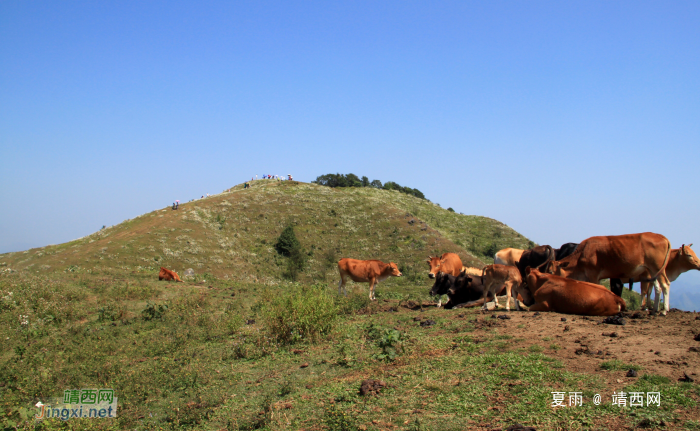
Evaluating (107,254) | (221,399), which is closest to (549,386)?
(221,399)

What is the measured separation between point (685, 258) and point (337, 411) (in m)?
9.98

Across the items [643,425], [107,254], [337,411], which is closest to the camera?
[643,425]

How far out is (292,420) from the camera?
622cm

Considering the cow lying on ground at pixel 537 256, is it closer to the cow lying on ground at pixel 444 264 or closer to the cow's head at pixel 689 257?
the cow lying on ground at pixel 444 264

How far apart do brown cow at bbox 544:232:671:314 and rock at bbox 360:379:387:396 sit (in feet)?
24.1

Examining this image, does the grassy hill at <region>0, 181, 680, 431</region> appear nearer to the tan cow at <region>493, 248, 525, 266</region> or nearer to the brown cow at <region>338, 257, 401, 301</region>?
the brown cow at <region>338, 257, 401, 301</region>

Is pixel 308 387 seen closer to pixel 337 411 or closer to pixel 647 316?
pixel 337 411

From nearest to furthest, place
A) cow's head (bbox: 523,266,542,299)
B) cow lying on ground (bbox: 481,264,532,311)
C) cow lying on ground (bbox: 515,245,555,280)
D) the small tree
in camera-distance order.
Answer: cow's head (bbox: 523,266,542,299) < cow lying on ground (bbox: 481,264,532,311) < cow lying on ground (bbox: 515,245,555,280) < the small tree

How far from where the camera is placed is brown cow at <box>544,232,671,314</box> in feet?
34.8

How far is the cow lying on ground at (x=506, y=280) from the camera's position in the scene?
484 inches

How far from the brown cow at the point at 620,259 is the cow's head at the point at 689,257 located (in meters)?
0.42

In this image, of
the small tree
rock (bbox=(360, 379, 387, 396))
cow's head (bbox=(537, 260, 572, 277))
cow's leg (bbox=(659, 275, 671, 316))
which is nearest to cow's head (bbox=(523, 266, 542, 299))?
cow's head (bbox=(537, 260, 572, 277))

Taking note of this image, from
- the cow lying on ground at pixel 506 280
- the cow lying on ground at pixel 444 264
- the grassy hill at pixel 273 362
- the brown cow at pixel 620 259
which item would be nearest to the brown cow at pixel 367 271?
the cow lying on ground at pixel 444 264

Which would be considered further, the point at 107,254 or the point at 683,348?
the point at 107,254
